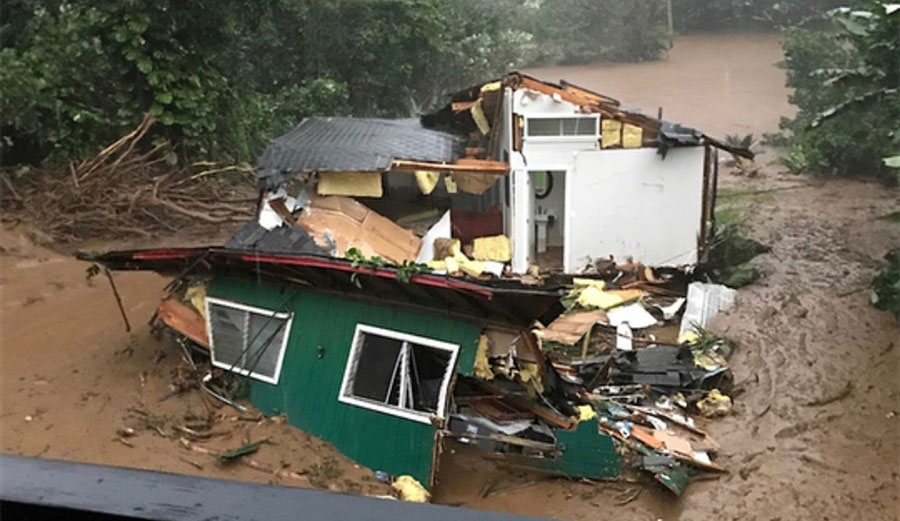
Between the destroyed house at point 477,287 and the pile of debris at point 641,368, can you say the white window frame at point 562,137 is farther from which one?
the pile of debris at point 641,368

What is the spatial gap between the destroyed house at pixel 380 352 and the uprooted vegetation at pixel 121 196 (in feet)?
6.88

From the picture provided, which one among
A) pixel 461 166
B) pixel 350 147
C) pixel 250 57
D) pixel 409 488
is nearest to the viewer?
pixel 409 488

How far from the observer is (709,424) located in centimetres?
339

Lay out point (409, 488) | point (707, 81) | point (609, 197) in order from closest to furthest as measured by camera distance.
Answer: point (409, 488) < point (609, 197) < point (707, 81)

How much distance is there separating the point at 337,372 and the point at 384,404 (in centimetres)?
20

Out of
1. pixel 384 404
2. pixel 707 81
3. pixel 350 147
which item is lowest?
pixel 384 404

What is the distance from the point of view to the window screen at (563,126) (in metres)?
4.53

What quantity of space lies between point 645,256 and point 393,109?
318 cm

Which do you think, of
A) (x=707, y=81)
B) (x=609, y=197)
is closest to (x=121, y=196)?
(x=609, y=197)

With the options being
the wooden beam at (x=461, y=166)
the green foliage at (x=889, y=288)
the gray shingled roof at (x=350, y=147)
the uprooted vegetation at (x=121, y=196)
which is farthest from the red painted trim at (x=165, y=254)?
the green foliage at (x=889, y=288)

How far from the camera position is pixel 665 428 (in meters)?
3.28

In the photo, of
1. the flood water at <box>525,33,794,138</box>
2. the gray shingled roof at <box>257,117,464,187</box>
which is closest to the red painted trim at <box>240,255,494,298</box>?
the gray shingled roof at <box>257,117,464,187</box>

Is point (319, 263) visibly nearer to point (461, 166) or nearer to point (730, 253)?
point (461, 166)

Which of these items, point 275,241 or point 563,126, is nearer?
point 275,241
